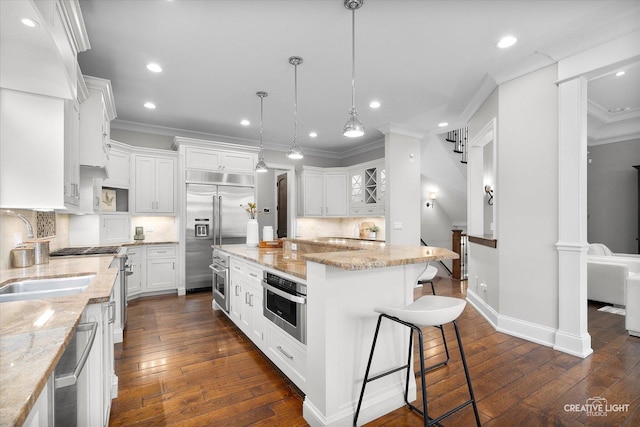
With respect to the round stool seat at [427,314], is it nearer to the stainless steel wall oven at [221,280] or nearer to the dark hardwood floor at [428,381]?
the dark hardwood floor at [428,381]

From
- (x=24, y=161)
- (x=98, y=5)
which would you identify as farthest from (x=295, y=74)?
(x=24, y=161)

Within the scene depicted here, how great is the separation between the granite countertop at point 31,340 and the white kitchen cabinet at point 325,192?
5.10 m

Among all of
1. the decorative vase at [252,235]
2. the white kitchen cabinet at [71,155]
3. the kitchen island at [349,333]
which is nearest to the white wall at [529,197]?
the kitchen island at [349,333]

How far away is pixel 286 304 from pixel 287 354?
39 cm

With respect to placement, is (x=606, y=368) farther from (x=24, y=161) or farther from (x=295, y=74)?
(x=24, y=161)

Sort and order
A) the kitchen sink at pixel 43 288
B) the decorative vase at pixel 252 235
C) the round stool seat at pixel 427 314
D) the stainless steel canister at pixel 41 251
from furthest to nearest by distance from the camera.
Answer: the decorative vase at pixel 252 235 → the stainless steel canister at pixel 41 251 → the kitchen sink at pixel 43 288 → the round stool seat at pixel 427 314

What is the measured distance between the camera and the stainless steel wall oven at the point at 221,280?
3611mm

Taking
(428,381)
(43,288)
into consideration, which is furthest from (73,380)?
(428,381)

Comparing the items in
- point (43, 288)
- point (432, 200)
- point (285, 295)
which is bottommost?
point (285, 295)

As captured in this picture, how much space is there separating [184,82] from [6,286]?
2745 mm

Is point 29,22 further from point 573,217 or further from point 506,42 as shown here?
point 573,217

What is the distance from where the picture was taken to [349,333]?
1850 mm

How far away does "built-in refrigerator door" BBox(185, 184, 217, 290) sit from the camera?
517cm

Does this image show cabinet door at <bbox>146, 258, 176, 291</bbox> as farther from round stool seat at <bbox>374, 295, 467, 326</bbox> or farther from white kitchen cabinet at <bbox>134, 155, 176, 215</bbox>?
round stool seat at <bbox>374, 295, 467, 326</bbox>
